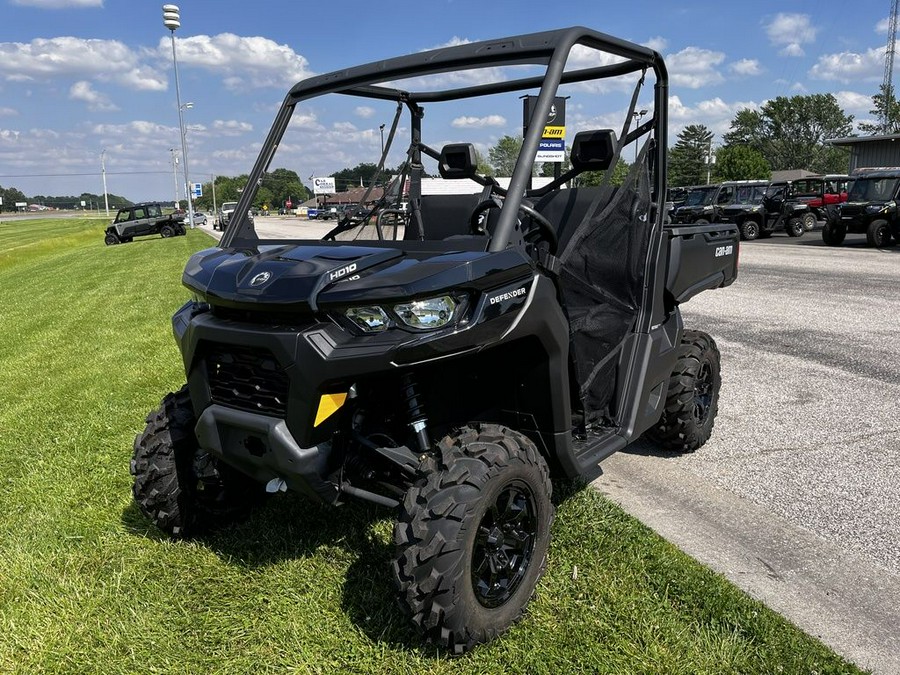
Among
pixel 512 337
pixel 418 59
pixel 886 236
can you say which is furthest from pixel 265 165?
pixel 886 236

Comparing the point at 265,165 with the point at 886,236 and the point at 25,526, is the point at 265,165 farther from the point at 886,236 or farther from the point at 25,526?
the point at 886,236

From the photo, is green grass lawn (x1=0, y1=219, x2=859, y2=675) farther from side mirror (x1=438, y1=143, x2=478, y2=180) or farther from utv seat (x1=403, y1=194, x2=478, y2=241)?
side mirror (x1=438, y1=143, x2=478, y2=180)

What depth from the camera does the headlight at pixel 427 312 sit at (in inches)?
90.0

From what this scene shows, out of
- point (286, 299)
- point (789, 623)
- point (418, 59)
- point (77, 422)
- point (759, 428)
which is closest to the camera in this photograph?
point (286, 299)

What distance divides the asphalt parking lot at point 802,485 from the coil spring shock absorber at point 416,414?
1.47m

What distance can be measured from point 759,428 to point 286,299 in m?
3.71

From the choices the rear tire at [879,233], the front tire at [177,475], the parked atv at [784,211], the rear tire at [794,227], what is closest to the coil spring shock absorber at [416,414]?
the front tire at [177,475]

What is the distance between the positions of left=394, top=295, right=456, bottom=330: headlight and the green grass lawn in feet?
3.85

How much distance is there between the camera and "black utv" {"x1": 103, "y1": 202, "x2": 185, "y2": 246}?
32000mm

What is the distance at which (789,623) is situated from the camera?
8.55ft

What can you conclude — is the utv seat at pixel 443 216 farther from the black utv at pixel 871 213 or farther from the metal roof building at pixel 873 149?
the metal roof building at pixel 873 149

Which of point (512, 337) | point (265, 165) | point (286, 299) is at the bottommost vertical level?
point (512, 337)

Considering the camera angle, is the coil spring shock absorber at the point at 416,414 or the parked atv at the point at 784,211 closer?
the coil spring shock absorber at the point at 416,414

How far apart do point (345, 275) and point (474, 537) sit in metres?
0.98
